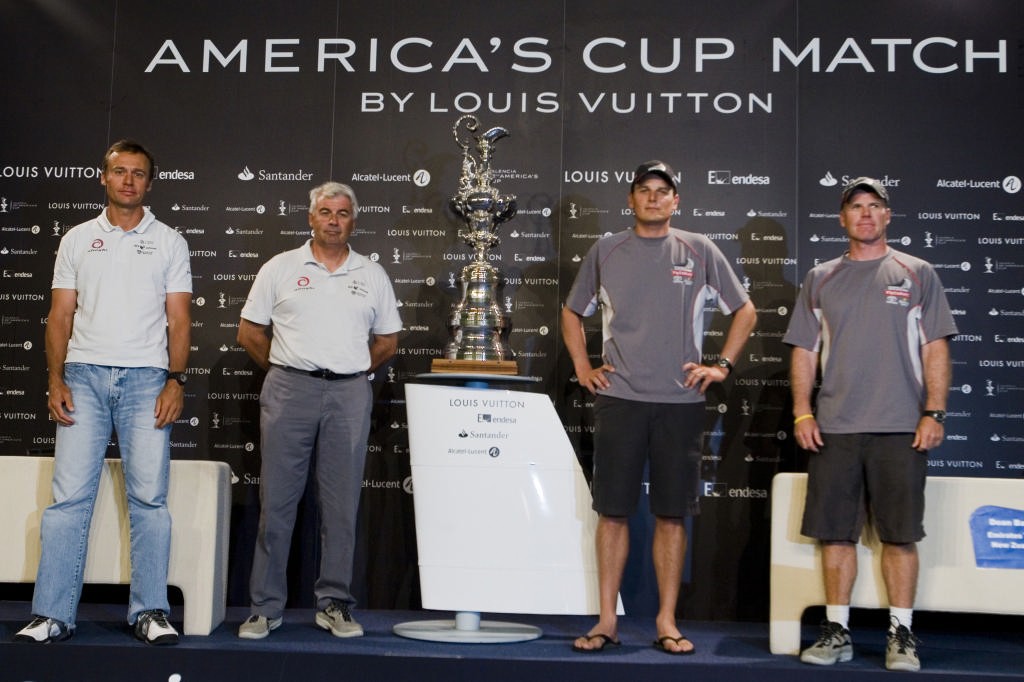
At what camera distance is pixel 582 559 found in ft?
12.5

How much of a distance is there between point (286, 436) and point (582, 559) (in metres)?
1.17

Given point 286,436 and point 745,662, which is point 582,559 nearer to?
point 745,662

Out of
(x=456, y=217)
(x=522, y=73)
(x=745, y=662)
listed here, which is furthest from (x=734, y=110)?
(x=745, y=662)

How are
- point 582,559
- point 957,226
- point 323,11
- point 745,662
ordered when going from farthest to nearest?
point 323,11
point 957,226
point 582,559
point 745,662

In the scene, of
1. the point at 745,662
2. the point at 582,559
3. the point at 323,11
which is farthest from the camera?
the point at 323,11

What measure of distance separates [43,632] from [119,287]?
1186 millimetres

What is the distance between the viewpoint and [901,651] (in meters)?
3.49

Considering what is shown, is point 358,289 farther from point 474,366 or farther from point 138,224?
point 138,224

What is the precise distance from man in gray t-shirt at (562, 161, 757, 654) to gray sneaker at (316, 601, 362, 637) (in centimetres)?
80

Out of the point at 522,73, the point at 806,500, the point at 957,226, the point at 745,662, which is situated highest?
the point at 522,73

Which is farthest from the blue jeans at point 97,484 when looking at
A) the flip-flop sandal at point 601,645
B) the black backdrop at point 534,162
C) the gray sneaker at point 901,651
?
the gray sneaker at point 901,651

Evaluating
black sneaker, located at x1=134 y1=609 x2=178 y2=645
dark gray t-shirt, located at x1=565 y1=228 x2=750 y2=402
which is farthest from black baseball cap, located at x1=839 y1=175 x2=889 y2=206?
black sneaker, located at x1=134 y1=609 x2=178 y2=645

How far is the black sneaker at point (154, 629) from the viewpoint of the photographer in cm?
360

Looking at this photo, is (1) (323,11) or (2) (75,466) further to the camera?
(1) (323,11)
